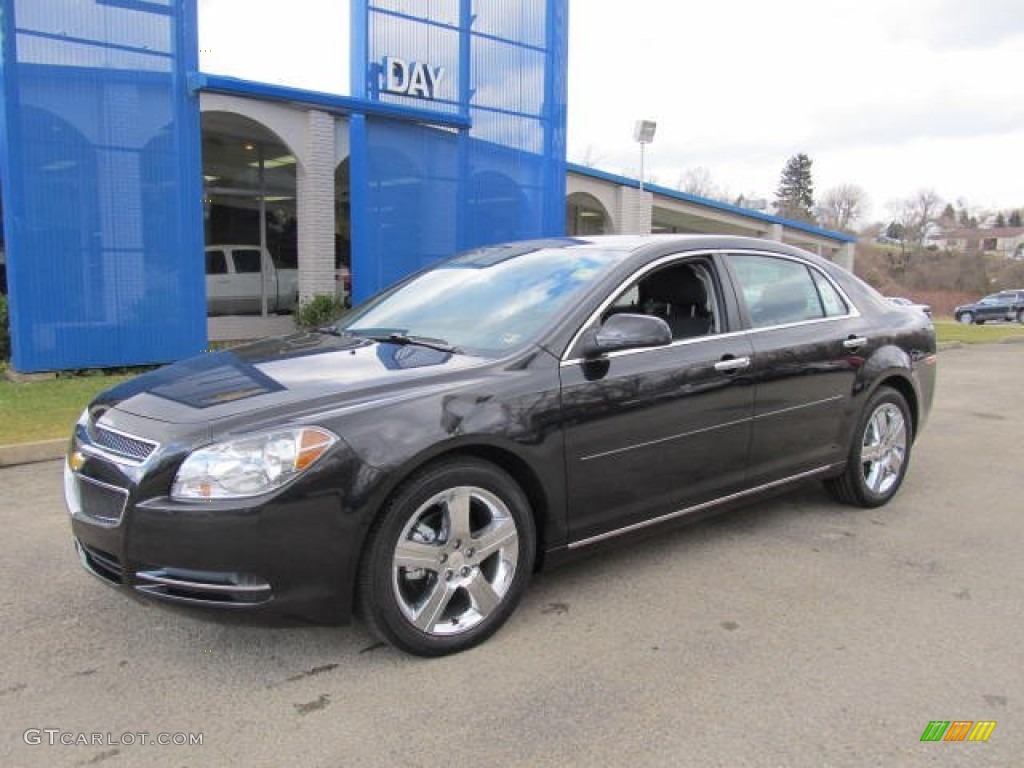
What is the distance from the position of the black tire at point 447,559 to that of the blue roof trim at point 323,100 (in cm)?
890

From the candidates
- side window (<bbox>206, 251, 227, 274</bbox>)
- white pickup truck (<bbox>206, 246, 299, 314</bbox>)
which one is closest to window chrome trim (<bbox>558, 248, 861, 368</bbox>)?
white pickup truck (<bbox>206, 246, 299, 314</bbox>)

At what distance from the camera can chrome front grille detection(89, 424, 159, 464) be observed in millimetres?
2959

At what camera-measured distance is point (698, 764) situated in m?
2.58

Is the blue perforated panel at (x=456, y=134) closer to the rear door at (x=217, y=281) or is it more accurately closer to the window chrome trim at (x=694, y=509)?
the rear door at (x=217, y=281)

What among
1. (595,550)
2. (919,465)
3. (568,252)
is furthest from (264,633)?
(919,465)

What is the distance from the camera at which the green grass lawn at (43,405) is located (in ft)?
22.4

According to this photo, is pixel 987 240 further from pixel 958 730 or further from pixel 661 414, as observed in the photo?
pixel 958 730

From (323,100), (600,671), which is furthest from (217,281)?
(600,671)

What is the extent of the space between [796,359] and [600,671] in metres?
2.18

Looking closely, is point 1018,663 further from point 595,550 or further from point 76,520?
point 76,520

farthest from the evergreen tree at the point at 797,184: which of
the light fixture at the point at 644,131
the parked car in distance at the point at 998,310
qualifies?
the light fixture at the point at 644,131

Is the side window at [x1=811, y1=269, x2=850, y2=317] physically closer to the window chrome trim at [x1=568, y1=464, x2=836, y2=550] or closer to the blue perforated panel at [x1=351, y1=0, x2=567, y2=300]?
the window chrome trim at [x1=568, y1=464, x2=836, y2=550]

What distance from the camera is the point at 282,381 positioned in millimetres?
3295

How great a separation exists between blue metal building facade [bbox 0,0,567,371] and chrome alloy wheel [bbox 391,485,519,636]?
325 inches
